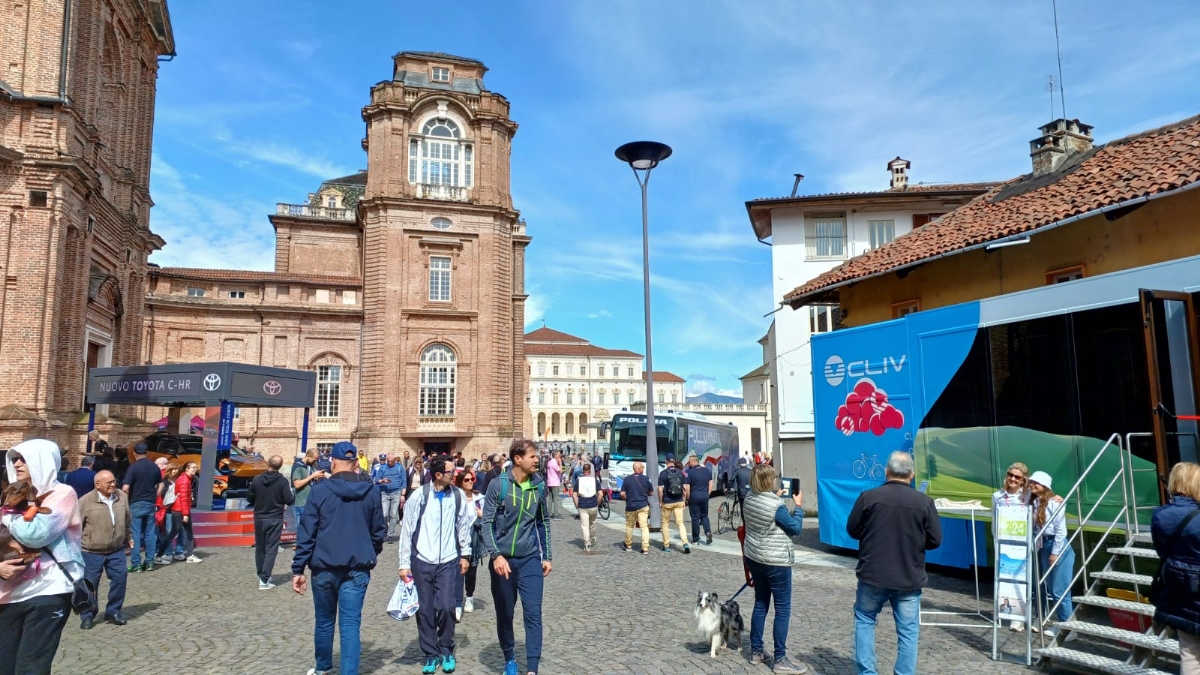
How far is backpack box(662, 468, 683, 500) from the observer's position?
14180 millimetres

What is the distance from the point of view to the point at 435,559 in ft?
21.3

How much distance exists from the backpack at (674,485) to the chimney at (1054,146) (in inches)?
381

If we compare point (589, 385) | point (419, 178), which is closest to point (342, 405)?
point (419, 178)

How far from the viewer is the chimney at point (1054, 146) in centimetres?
1559

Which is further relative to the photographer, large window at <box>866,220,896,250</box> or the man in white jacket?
large window at <box>866,220,896,250</box>

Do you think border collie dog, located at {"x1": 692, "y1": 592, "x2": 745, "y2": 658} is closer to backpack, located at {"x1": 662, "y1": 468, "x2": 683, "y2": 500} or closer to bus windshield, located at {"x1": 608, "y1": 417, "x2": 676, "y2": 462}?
backpack, located at {"x1": 662, "y1": 468, "x2": 683, "y2": 500}

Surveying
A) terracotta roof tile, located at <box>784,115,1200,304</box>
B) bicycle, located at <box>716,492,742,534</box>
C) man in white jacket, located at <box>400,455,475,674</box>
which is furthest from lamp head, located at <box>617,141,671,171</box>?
man in white jacket, located at <box>400,455,475,674</box>

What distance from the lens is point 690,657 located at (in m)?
6.98

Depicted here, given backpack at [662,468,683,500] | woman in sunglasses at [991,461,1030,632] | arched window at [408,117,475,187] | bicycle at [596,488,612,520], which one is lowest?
bicycle at [596,488,612,520]

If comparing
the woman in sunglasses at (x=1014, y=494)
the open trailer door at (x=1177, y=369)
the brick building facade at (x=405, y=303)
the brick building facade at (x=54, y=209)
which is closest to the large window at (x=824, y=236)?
the brick building facade at (x=405, y=303)

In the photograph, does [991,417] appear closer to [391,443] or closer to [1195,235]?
[1195,235]

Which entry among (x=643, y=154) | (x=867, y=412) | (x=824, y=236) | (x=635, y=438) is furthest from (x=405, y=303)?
(x=867, y=412)

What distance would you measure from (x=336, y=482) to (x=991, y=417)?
8.40m

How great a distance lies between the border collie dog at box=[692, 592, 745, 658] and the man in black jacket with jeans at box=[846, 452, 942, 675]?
4.79ft
